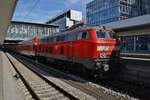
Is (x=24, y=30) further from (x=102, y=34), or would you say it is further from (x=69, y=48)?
→ (x=102, y=34)

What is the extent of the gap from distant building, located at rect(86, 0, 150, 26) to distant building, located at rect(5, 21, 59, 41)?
1881 cm

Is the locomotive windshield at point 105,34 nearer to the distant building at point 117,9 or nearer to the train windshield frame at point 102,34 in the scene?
the train windshield frame at point 102,34

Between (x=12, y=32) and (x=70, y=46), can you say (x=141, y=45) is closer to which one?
(x=12, y=32)

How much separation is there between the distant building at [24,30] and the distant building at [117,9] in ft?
61.7

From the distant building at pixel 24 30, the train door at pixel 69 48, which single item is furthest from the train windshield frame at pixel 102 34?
the distant building at pixel 24 30

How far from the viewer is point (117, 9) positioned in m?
78.1

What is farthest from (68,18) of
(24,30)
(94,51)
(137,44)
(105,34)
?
(94,51)

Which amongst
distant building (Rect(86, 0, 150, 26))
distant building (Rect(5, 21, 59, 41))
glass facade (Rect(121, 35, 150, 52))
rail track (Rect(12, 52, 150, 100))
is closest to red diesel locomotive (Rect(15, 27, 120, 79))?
rail track (Rect(12, 52, 150, 100))

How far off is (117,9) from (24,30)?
2968 centimetres

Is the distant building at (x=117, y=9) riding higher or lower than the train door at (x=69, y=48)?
higher

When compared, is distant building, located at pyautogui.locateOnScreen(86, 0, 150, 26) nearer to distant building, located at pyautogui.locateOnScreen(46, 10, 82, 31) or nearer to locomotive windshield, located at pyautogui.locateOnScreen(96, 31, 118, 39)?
distant building, located at pyautogui.locateOnScreen(46, 10, 82, 31)

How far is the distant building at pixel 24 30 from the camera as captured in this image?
73500 millimetres

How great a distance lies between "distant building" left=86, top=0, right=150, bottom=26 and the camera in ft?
256

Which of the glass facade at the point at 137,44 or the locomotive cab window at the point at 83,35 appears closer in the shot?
the locomotive cab window at the point at 83,35
